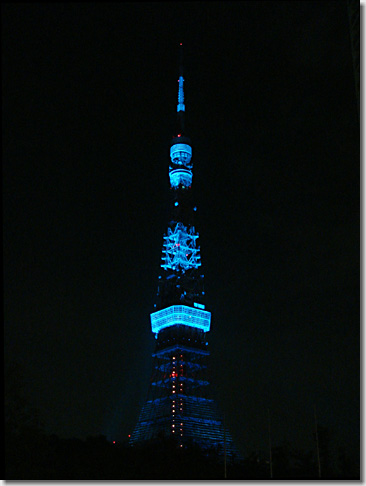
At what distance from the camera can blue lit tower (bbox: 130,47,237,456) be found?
333ft

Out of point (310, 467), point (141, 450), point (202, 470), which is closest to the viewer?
point (202, 470)

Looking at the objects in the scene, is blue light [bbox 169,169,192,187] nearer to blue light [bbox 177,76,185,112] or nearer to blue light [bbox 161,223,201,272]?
blue light [bbox 161,223,201,272]

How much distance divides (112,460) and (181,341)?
42837 mm

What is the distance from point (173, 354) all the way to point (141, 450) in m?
35.3

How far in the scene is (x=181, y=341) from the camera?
10525cm

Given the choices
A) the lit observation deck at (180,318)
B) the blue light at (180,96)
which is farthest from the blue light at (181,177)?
the lit observation deck at (180,318)

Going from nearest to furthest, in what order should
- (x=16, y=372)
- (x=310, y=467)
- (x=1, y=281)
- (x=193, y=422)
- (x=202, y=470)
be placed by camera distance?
(x=1, y=281)
(x=16, y=372)
(x=202, y=470)
(x=310, y=467)
(x=193, y=422)

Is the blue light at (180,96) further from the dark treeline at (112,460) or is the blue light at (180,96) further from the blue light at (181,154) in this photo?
the dark treeline at (112,460)

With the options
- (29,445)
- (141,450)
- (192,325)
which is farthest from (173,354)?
(29,445)

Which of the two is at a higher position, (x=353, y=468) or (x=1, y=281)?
(x=1, y=281)

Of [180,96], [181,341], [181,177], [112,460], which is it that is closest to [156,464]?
[112,460]

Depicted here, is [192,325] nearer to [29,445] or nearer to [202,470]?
[202,470]

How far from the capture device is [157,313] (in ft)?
360

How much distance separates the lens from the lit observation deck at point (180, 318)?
107125 millimetres
